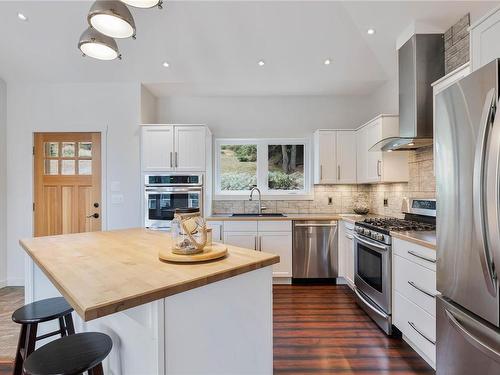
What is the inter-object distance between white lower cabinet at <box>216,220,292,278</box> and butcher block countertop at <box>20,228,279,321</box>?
1.89 m

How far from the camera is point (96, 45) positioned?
72.1 inches

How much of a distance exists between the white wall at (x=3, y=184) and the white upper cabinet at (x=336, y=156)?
4.38 meters

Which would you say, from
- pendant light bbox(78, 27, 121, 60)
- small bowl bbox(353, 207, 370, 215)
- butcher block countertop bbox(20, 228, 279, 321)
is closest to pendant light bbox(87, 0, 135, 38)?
pendant light bbox(78, 27, 121, 60)

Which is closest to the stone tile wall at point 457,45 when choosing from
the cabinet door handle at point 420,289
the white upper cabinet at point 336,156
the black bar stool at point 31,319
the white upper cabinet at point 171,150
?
the white upper cabinet at point 336,156

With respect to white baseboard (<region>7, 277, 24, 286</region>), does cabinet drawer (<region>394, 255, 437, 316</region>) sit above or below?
above

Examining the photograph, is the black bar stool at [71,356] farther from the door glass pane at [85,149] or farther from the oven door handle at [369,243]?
the door glass pane at [85,149]

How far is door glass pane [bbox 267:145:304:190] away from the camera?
15.0 ft

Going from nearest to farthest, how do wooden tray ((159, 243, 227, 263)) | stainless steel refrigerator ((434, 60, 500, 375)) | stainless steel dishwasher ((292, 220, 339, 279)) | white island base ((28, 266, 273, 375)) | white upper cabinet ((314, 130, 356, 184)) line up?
1. white island base ((28, 266, 273, 375))
2. stainless steel refrigerator ((434, 60, 500, 375))
3. wooden tray ((159, 243, 227, 263))
4. stainless steel dishwasher ((292, 220, 339, 279))
5. white upper cabinet ((314, 130, 356, 184))

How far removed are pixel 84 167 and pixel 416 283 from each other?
4152 millimetres

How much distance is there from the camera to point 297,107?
450 centimetres

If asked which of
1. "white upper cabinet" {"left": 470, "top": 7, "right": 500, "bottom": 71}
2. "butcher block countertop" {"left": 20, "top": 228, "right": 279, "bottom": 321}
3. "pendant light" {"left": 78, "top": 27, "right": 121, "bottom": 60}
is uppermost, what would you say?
"pendant light" {"left": 78, "top": 27, "right": 121, "bottom": 60}

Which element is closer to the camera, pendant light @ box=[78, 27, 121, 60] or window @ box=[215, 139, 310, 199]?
pendant light @ box=[78, 27, 121, 60]

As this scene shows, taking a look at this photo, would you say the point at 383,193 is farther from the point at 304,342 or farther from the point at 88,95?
the point at 88,95

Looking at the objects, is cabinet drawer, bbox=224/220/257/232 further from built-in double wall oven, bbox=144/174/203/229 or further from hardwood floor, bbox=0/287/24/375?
hardwood floor, bbox=0/287/24/375
